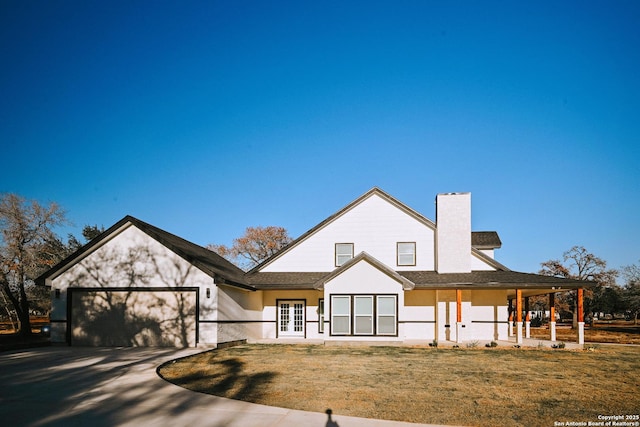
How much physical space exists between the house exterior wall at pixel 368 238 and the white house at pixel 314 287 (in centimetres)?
5

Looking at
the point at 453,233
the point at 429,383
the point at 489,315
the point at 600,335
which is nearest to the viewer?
the point at 429,383

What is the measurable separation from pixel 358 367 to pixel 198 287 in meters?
8.70

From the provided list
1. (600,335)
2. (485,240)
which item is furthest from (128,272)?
(600,335)

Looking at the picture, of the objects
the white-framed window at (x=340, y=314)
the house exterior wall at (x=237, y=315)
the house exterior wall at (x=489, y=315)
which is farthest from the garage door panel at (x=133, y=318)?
the house exterior wall at (x=489, y=315)

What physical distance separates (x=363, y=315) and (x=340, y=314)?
3.42 ft

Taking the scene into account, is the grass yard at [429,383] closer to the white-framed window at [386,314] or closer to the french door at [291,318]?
the white-framed window at [386,314]

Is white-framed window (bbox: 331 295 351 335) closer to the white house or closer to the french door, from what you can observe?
the white house

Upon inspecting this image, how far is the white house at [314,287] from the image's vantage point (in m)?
20.3

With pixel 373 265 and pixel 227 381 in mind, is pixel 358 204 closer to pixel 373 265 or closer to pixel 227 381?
pixel 373 265

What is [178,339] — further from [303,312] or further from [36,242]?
[36,242]

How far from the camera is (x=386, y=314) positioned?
21984 millimetres

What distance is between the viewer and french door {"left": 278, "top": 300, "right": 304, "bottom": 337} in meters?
25.8

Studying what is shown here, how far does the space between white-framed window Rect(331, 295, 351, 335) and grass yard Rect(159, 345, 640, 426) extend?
3.70m

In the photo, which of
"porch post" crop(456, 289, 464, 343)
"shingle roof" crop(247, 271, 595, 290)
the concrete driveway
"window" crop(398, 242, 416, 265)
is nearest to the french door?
"shingle roof" crop(247, 271, 595, 290)
